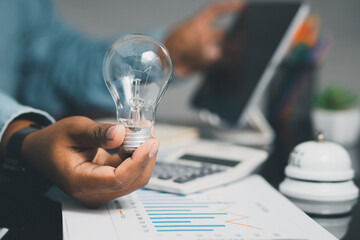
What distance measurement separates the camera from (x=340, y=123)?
40.3 inches

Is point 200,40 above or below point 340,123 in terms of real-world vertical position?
above

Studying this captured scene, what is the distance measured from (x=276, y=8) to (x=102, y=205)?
721 millimetres

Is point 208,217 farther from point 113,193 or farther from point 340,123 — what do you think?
point 340,123

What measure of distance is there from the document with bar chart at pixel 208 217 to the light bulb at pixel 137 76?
8 cm

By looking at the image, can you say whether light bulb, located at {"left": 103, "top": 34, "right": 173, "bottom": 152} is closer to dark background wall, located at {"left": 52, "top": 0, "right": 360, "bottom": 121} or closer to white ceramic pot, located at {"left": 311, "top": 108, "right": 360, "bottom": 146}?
white ceramic pot, located at {"left": 311, "top": 108, "right": 360, "bottom": 146}

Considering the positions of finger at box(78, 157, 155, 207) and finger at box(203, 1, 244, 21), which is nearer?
finger at box(78, 157, 155, 207)

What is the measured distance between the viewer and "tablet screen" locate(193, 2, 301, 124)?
944mm

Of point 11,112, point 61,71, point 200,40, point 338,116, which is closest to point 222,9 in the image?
point 200,40

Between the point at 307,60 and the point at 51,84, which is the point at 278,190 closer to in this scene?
the point at 307,60

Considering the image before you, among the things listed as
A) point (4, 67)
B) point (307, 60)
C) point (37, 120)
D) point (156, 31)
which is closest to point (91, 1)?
point (4, 67)

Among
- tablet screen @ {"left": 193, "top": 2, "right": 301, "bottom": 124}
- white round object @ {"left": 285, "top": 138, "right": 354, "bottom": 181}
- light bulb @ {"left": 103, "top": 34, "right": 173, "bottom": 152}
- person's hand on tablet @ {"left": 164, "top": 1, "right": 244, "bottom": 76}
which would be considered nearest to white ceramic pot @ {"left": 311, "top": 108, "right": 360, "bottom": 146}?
tablet screen @ {"left": 193, "top": 2, "right": 301, "bottom": 124}

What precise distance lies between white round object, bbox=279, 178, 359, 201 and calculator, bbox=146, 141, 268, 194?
0.09m

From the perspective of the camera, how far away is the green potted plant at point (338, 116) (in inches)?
40.5

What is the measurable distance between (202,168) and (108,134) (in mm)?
240
